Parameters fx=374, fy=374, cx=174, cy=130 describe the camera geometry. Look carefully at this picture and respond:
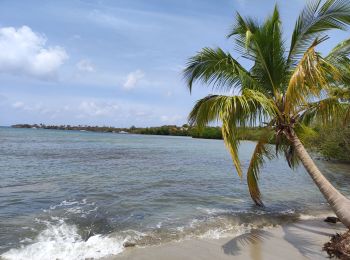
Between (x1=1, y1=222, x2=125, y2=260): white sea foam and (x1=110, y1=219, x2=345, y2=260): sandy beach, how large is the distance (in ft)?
1.76

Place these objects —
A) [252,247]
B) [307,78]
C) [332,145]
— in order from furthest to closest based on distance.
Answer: [332,145] < [252,247] < [307,78]

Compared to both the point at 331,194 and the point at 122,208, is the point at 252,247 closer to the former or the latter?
the point at 331,194

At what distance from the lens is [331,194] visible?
7.75 meters

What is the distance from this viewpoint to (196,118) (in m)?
8.59

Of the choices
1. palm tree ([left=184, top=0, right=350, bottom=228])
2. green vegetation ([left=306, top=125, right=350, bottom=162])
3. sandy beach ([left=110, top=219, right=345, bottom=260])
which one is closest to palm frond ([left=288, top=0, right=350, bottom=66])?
palm tree ([left=184, top=0, right=350, bottom=228])

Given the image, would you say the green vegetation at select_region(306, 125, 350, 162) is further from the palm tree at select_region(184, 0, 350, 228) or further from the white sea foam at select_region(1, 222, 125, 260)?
the white sea foam at select_region(1, 222, 125, 260)

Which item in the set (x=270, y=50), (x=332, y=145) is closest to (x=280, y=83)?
(x=270, y=50)

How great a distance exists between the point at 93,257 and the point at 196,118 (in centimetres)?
370

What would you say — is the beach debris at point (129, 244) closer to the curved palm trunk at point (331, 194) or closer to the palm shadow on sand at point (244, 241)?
the palm shadow on sand at point (244, 241)

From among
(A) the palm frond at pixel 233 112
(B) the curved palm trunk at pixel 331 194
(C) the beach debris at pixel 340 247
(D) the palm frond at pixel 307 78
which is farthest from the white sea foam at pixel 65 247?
(D) the palm frond at pixel 307 78

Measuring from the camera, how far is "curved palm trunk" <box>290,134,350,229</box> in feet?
24.2

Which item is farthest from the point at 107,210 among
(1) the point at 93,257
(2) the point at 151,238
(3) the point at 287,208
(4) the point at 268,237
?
(3) the point at 287,208

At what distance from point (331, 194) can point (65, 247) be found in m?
5.81

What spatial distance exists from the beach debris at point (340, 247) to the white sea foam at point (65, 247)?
429cm
